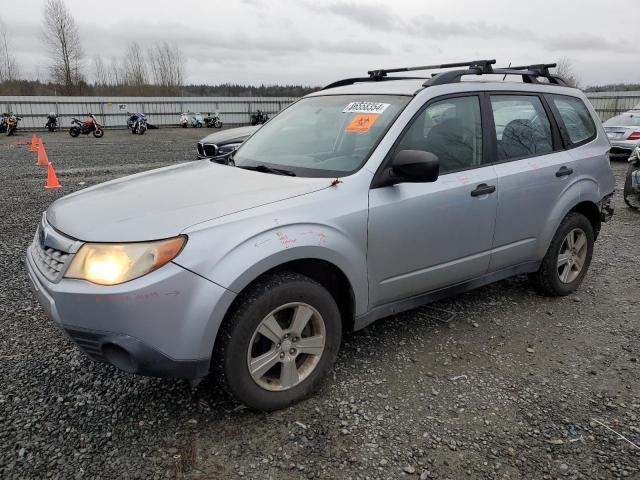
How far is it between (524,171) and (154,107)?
30942 millimetres

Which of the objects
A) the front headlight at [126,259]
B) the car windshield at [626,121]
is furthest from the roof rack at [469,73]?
the car windshield at [626,121]

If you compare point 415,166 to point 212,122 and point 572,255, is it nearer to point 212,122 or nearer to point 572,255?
point 572,255

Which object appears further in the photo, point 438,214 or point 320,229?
point 438,214

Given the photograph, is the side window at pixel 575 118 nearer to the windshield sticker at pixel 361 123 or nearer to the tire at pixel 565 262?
the tire at pixel 565 262

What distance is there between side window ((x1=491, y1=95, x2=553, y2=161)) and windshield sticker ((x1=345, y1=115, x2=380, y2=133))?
3.33ft

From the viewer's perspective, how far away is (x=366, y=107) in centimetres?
343

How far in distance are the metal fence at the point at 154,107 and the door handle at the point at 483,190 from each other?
2471cm

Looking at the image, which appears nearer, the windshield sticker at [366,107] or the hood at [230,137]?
the windshield sticker at [366,107]

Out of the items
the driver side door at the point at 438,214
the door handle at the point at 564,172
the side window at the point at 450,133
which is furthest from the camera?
the door handle at the point at 564,172

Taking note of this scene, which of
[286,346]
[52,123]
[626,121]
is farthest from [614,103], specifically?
[286,346]

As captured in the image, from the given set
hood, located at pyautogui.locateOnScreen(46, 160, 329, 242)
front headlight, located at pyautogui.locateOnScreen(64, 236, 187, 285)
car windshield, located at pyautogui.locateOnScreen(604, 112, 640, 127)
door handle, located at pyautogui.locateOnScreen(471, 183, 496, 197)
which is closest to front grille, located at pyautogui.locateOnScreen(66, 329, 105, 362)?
front headlight, located at pyautogui.locateOnScreen(64, 236, 187, 285)

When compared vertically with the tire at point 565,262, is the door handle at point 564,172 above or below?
above

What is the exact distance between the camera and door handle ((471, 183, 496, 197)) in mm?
3427

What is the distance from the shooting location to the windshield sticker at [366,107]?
11.0 feet
